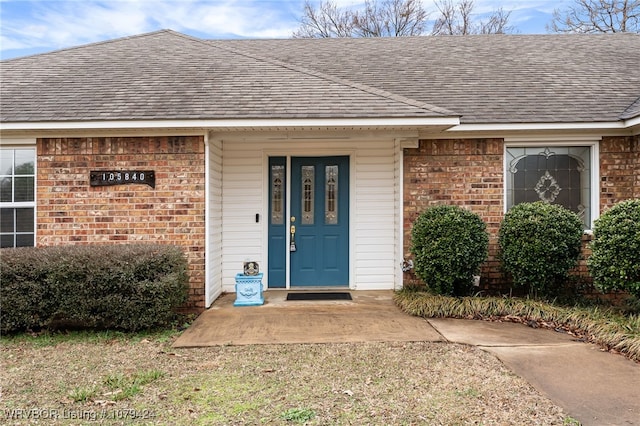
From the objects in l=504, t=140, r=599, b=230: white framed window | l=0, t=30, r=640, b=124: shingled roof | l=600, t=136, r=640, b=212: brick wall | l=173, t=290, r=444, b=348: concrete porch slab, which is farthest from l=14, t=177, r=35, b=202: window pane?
l=600, t=136, r=640, b=212: brick wall

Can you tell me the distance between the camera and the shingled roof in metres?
5.95

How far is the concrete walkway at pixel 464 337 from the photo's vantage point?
332 cm

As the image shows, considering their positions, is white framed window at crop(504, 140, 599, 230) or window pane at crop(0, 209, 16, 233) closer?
window pane at crop(0, 209, 16, 233)

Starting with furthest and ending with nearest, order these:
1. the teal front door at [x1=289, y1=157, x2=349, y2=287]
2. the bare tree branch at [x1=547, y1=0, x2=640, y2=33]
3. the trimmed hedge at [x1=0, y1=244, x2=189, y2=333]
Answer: the bare tree branch at [x1=547, y1=0, x2=640, y2=33] < the teal front door at [x1=289, y1=157, x2=349, y2=287] < the trimmed hedge at [x1=0, y1=244, x2=189, y2=333]

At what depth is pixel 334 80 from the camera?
6.76m

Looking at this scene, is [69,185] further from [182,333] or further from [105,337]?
[182,333]

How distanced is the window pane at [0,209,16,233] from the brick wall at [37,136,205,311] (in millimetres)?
575

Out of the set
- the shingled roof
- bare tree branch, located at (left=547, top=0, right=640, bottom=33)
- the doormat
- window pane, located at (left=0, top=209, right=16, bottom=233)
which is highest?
bare tree branch, located at (left=547, top=0, right=640, bottom=33)

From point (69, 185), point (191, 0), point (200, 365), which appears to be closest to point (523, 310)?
point (200, 365)

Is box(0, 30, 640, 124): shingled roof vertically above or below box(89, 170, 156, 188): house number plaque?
above

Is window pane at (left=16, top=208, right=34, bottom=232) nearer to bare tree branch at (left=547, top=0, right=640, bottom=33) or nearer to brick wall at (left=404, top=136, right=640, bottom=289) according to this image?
brick wall at (left=404, top=136, right=640, bottom=289)

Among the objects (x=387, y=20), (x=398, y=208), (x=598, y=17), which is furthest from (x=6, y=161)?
(x=598, y=17)

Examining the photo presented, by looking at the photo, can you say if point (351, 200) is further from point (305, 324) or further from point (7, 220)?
point (7, 220)

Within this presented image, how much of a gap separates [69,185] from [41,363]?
112 inches
